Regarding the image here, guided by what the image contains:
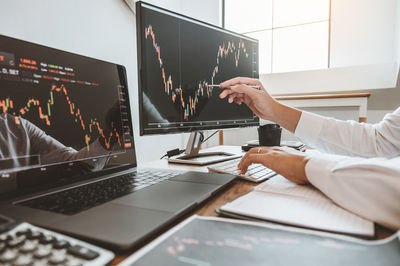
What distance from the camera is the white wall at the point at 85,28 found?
2.23 ft

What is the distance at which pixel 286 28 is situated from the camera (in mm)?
2000

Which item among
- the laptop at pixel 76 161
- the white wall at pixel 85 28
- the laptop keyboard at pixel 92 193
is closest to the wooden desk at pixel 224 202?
the laptop at pixel 76 161

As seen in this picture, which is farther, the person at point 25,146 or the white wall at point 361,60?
the white wall at point 361,60

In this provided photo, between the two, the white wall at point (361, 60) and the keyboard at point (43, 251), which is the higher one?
the white wall at point (361, 60)

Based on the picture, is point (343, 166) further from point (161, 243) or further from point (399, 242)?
A: point (161, 243)

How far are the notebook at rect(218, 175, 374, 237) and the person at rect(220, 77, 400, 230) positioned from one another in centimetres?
2

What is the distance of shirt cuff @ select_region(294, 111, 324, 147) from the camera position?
86cm

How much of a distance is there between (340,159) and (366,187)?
9 cm

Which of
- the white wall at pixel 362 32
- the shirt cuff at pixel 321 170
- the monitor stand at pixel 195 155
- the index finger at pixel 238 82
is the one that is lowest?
the monitor stand at pixel 195 155

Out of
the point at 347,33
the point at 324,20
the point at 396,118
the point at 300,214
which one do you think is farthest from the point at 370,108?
the point at 300,214

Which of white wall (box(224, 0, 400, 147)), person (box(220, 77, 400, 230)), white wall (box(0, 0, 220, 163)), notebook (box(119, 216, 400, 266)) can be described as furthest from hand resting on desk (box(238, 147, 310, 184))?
white wall (box(224, 0, 400, 147))

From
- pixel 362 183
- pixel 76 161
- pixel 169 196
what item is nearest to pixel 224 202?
pixel 169 196

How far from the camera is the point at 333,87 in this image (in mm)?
1665

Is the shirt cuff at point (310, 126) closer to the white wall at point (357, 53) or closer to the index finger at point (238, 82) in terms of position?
the index finger at point (238, 82)
